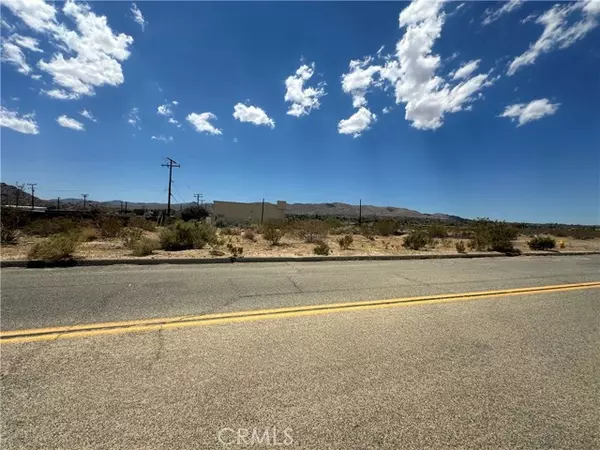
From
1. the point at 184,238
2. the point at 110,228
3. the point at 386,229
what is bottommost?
the point at 184,238

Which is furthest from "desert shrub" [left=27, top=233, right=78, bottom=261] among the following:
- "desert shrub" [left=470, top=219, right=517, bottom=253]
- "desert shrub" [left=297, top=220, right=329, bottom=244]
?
"desert shrub" [left=470, top=219, right=517, bottom=253]

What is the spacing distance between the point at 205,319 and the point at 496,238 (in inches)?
651

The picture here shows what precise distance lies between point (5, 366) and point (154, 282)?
3.80 meters

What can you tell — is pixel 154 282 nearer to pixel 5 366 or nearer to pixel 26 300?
pixel 26 300

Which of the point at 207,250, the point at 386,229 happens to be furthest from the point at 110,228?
the point at 386,229

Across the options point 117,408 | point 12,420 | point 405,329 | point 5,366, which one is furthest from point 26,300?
point 405,329

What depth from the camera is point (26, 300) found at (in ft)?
17.1

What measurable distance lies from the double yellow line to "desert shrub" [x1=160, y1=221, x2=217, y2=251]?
839cm

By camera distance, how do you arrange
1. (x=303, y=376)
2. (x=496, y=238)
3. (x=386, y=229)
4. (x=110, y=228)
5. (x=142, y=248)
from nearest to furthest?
(x=303, y=376) → (x=142, y=248) → (x=110, y=228) → (x=496, y=238) → (x=386, y=229)

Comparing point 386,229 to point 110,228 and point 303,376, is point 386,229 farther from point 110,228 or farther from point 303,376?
point 303,376

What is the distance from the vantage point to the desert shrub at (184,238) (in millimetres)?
12516

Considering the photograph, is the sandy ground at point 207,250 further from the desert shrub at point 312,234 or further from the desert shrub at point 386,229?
the desert shrub at point 386,229

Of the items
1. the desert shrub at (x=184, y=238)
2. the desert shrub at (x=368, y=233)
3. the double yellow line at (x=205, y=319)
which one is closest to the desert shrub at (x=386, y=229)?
the desert shrub at (x=368, y=233)

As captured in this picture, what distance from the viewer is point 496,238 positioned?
1652 centimetres
